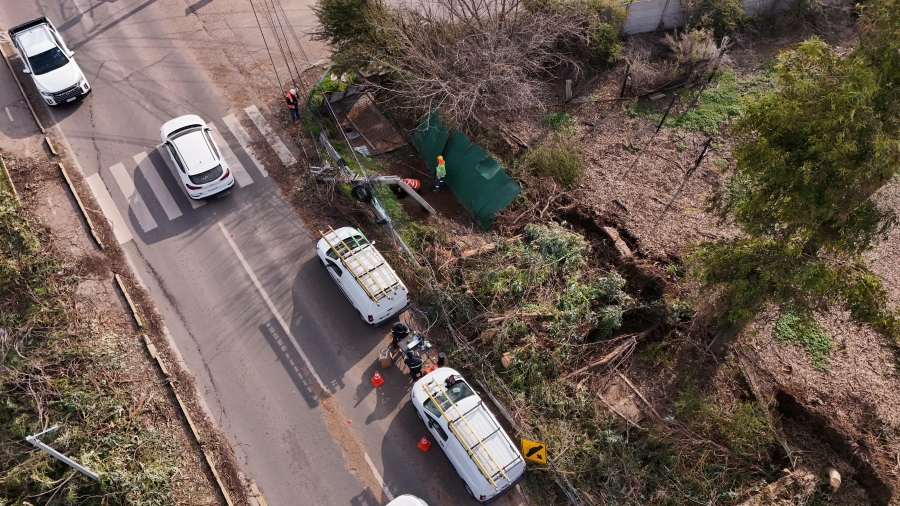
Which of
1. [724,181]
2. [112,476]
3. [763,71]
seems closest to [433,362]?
[112,476]

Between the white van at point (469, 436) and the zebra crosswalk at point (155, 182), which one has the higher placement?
the zebra crosswalk at point (155, 182)

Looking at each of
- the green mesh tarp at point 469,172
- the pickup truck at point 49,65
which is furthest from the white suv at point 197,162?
the green mesh tarp at point 469,172

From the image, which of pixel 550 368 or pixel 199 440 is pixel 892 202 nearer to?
pixel 550 368

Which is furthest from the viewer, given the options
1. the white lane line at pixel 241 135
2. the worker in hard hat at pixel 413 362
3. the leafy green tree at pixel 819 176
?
the white lane line at pixel 241 135

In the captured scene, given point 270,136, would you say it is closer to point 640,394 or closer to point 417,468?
point 417,468

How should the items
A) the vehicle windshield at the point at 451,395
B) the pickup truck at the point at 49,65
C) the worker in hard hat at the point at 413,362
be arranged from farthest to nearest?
the pickup truck at the point at 49,65, the worker in hard hat at the point at 413,362, the vehicle windshield at the point at 451,395

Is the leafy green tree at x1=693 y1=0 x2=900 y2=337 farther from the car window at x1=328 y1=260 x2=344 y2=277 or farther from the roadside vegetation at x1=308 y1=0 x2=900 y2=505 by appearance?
the car window at x1=328 y1=260 x2=344 y2=277

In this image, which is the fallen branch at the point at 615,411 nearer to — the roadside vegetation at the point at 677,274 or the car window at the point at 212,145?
the roadside vegetation at the point at 677,274
